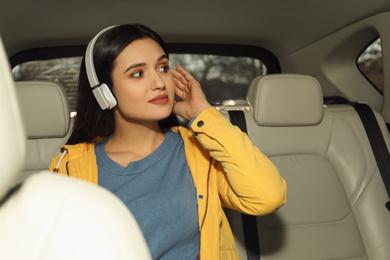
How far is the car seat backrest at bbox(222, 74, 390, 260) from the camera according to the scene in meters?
1.75

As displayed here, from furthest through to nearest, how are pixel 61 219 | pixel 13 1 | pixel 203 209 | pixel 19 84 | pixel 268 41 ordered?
pixel 268 41, pixel 13 1, pixel 19 84, pixel 203 209, pixel 61 219

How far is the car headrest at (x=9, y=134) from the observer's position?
1.35 feet

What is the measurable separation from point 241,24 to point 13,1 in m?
1.32

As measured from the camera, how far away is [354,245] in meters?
1.78

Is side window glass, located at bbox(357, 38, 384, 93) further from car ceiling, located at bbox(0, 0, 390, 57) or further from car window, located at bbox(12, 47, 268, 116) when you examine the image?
car window, located at bbox(12, 47, 268, 116)

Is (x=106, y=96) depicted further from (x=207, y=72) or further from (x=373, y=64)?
(x=373, y=64)

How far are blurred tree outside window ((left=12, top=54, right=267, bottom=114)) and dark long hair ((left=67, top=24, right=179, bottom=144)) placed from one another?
118 cm

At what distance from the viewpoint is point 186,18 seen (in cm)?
245

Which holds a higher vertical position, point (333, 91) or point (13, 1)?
point (13, 1)

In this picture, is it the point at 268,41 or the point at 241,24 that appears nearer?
the point at 241,24

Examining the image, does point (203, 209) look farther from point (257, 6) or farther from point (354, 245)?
point (257, 6)

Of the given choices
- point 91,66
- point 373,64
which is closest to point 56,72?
point 91,66

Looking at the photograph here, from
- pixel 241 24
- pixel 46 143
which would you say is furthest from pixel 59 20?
pixel 241 24

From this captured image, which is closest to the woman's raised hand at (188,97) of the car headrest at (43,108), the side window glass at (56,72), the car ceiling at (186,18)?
the car headrest at (43,108)
